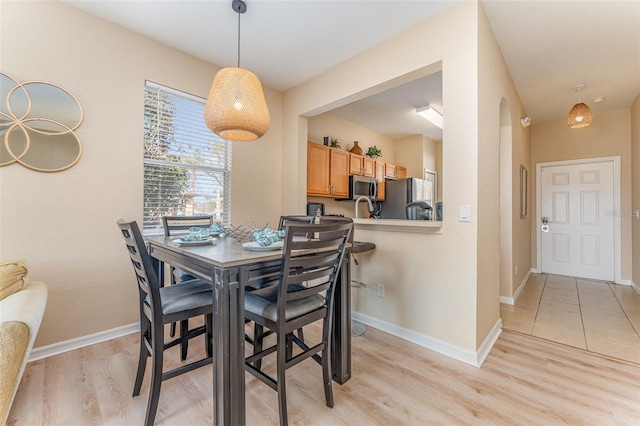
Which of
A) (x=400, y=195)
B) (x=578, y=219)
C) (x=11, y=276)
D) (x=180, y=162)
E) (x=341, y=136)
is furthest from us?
(x=341, y=136)

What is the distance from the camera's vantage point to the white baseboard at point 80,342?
1998 mm

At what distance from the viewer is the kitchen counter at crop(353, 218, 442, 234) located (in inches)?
85.5

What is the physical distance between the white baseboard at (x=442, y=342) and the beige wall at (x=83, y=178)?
223 cm

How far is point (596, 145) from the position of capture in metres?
4.27

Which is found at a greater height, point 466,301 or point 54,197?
point 54,197

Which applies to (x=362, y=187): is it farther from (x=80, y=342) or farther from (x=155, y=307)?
(x=80, y=342)

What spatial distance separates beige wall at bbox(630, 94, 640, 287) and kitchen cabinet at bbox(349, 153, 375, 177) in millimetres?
3454

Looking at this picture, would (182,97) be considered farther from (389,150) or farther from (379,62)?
(389,150)

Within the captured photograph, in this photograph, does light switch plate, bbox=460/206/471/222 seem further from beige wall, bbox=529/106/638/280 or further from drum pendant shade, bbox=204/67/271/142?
beige wall, bbox=529/106/638/280

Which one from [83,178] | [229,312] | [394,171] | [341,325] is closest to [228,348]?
[229,312]

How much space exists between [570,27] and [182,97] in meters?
3.58

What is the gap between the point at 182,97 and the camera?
2797 mm

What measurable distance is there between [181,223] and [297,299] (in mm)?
1589

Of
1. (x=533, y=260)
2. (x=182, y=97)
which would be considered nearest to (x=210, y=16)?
(x=182, y=97)
